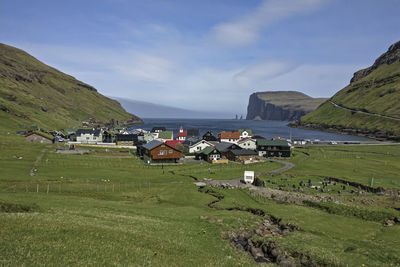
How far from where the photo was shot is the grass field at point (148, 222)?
661 inches

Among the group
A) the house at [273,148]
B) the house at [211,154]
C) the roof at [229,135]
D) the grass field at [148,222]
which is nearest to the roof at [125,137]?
the roof at [229,135]

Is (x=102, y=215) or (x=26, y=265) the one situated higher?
(x=26, y=265)

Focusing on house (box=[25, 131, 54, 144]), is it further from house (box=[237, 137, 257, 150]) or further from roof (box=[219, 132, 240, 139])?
house (box=[237, 137, 257, 150])

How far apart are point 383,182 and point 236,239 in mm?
52839

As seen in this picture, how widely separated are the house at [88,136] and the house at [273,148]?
3224 inches

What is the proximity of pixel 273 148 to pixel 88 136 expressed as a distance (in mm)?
91105

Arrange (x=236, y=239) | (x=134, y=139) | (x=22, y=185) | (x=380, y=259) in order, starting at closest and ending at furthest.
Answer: (x=380, y=259) < (x=236, y=239) < (x=22, y=185) < (x=134, y=139)

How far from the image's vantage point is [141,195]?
44.9 meters

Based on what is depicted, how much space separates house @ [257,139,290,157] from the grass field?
33.1 meters

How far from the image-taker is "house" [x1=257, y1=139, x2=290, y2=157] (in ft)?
330

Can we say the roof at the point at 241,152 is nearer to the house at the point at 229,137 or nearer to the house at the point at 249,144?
the house at the point at 249,144

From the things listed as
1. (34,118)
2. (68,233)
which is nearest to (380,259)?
(68,233)

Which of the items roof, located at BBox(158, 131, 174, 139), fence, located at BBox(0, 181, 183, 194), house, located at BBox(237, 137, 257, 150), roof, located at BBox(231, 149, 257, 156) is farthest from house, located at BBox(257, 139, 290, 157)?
fence, located at BBox(0, 181, 183, 194)

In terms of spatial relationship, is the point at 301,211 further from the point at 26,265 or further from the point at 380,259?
the point at 26,265
